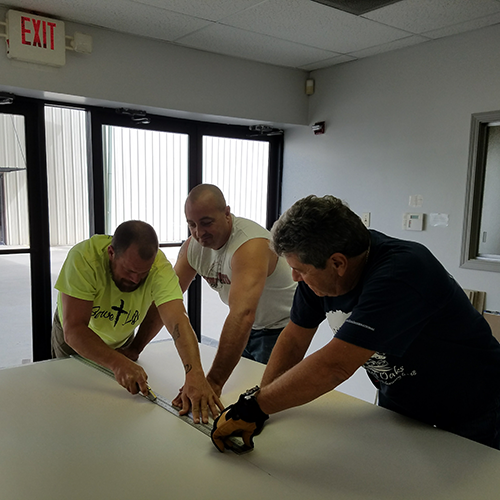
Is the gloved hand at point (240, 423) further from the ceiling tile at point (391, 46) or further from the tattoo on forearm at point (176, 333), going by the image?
the ceiling tile at point (391, 46)

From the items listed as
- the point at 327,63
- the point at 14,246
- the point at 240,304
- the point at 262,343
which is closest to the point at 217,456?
the point at 240,304

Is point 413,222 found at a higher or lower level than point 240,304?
higher

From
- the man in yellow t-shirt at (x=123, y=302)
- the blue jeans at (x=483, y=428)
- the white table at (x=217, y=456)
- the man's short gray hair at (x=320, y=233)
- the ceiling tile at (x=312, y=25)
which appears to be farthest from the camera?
the ceiling tile at (x=312, y=25)

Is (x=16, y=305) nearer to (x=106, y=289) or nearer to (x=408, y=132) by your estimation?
(x=106, y=289)

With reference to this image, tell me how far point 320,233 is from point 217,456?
2.12 ft

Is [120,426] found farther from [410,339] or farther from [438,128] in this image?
[438,128]

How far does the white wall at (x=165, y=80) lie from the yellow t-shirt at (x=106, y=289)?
1.35 m

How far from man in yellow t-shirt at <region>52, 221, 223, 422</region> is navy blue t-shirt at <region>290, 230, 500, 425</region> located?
0.51 meters

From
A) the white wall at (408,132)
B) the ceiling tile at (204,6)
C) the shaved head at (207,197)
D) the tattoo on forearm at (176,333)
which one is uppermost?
the ceiling tile at (204,6)

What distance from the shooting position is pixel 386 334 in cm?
116

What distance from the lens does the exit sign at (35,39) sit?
2564 mm

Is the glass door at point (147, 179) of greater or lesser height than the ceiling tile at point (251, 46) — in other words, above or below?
below

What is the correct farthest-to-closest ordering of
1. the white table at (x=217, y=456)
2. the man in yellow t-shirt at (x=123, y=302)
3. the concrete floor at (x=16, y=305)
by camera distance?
1. the concrete floor at (x=16, y=305)
2. the man in yellow t-shirt at (x=123, y=302)
3. the white table at (x=217, y=456)

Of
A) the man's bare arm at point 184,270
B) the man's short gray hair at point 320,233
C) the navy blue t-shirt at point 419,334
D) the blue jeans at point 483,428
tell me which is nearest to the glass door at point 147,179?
the man's bare arm at point 184,270
